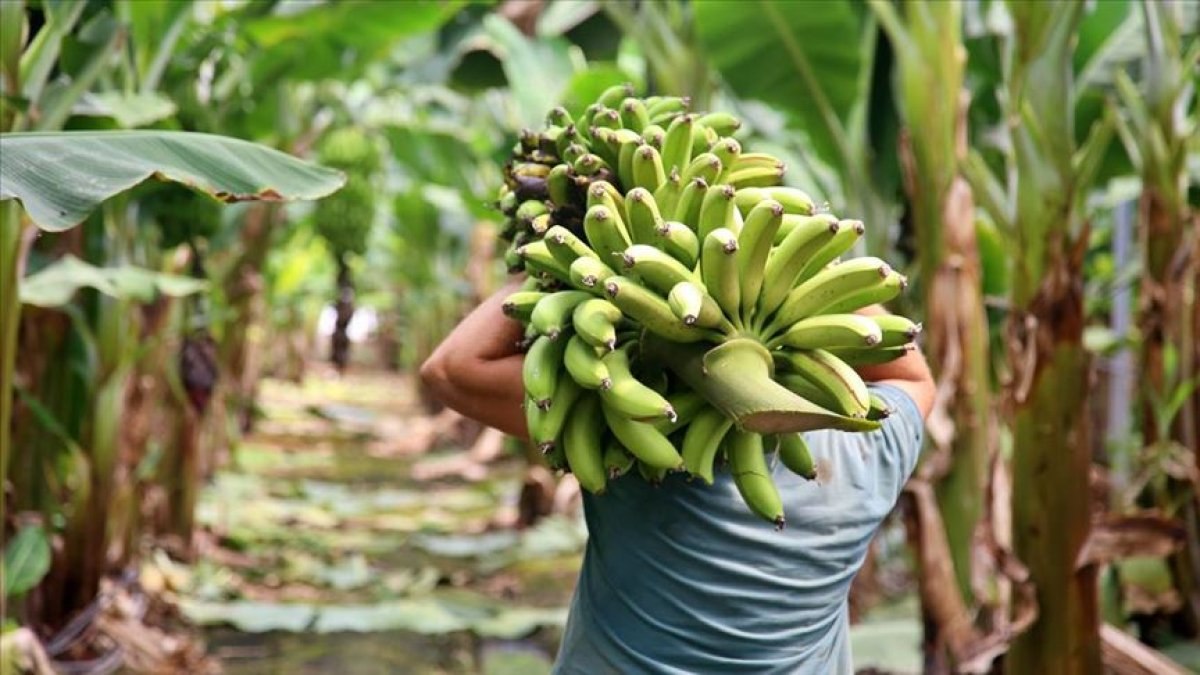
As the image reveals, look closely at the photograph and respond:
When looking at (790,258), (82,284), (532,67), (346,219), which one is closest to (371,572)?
(346,219)

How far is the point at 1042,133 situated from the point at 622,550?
60.0 inches

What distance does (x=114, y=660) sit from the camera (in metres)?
3.13

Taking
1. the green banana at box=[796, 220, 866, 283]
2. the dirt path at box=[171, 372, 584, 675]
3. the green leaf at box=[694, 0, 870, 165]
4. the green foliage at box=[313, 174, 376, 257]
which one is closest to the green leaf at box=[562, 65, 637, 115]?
the green leaf at box=[694, 0, 870, 165]

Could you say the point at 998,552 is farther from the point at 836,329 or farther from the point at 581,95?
the point at 581,95

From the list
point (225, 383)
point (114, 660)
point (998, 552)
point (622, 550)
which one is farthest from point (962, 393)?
point (225, 383)

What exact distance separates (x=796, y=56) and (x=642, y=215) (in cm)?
202

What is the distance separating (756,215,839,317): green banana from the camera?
1.17 m

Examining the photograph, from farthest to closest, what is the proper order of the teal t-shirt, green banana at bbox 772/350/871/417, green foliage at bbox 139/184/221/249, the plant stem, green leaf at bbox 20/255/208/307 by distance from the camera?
green foliage at bbox 139/184/221/249 < green leaf at bbox 20/255/208/307 < the plant stem < the teal t-shirt < green banana at bbox 772/350/871/417

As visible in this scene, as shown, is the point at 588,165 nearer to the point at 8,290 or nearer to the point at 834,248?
the point at 834,248

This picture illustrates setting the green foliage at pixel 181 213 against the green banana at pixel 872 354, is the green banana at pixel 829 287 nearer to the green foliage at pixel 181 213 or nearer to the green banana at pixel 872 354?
the green banana at pixel 872 354

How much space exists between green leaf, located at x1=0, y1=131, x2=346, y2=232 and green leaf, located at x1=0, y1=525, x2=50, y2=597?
1.26 metres

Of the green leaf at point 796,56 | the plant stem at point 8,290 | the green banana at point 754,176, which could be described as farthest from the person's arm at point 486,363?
the green leaf at point 796,56

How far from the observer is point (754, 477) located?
119 cm

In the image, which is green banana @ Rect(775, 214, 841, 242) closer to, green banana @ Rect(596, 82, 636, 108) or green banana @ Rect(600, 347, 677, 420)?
green banana @ Rect(600, 347, 677, 420)
